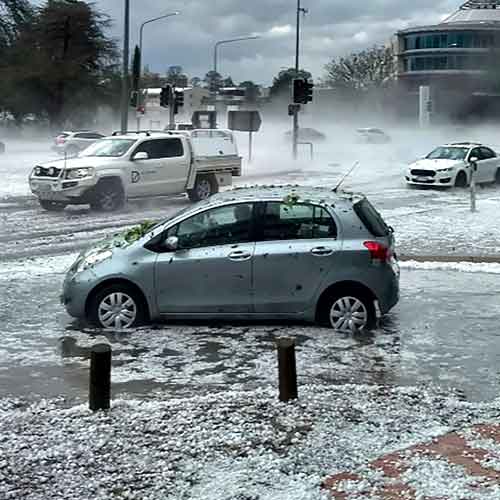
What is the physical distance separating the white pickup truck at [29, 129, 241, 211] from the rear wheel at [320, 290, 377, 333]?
12.4 metres

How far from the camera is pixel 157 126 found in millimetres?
66688

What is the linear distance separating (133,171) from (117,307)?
12.4 metres

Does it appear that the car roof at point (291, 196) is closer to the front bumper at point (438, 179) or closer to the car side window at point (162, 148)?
the car side window at point (162, 148)

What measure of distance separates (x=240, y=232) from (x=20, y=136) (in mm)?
60966

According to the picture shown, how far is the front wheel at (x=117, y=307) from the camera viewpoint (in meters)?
9.04

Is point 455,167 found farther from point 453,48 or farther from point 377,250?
point 453,48

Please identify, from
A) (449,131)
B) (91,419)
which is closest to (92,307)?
(91,419)

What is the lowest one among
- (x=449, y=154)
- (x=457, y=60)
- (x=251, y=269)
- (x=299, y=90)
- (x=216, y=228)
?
(x=251, y=269)

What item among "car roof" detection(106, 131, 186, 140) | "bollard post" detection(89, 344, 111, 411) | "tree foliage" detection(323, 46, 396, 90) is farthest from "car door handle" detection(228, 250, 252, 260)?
"tree foliage" detection(323, 46, 396, 90)

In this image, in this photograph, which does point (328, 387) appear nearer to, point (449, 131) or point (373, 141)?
point (373, 141)

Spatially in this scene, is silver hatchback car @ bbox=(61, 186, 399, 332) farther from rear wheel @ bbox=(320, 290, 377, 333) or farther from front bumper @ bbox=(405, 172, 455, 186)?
front bumper @ bbox=(405, 172, 455, 186)

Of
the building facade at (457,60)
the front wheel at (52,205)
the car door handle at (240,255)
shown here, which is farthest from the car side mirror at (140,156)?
the building facade at (457,60)

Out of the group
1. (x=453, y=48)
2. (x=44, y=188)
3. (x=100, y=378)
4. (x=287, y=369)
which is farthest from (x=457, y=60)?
(x=100, y=378)

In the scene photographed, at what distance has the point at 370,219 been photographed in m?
9.15
